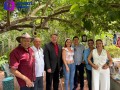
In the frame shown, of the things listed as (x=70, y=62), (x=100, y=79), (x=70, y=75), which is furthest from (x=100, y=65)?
(x=70, y=75)

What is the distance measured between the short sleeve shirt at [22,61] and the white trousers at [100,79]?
234 centimetres

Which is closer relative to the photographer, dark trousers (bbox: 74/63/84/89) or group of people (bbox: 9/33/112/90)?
group of people (bbox: 9/33/112/90)

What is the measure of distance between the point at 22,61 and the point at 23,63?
52 mm

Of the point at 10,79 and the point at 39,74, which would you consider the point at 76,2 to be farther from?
the point at 10,79

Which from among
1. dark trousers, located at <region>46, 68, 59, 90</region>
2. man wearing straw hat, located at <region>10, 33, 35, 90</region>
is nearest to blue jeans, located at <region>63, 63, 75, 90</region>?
dark trousers, located at <region>46, 68, 59, 90</region>

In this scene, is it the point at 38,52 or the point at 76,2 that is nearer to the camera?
the point at 76,2

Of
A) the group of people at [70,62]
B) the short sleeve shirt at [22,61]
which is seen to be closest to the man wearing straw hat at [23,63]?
the short sleeve shirt at [22,61]

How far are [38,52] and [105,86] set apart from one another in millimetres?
2052

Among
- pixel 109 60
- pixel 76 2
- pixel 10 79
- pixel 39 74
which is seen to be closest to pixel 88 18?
pixel 76 2

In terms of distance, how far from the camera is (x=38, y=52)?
239 inches

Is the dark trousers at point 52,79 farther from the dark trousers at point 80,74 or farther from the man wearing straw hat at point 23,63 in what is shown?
the man wearing straw hat at point 23,63

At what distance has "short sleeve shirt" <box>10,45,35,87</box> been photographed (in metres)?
4.54

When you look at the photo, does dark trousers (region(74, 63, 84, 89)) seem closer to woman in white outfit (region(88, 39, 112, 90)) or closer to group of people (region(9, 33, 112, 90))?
group of people (region(9, 33, 112, 90))

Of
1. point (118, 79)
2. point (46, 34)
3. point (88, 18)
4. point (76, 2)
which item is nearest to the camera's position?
point (76, 2)
